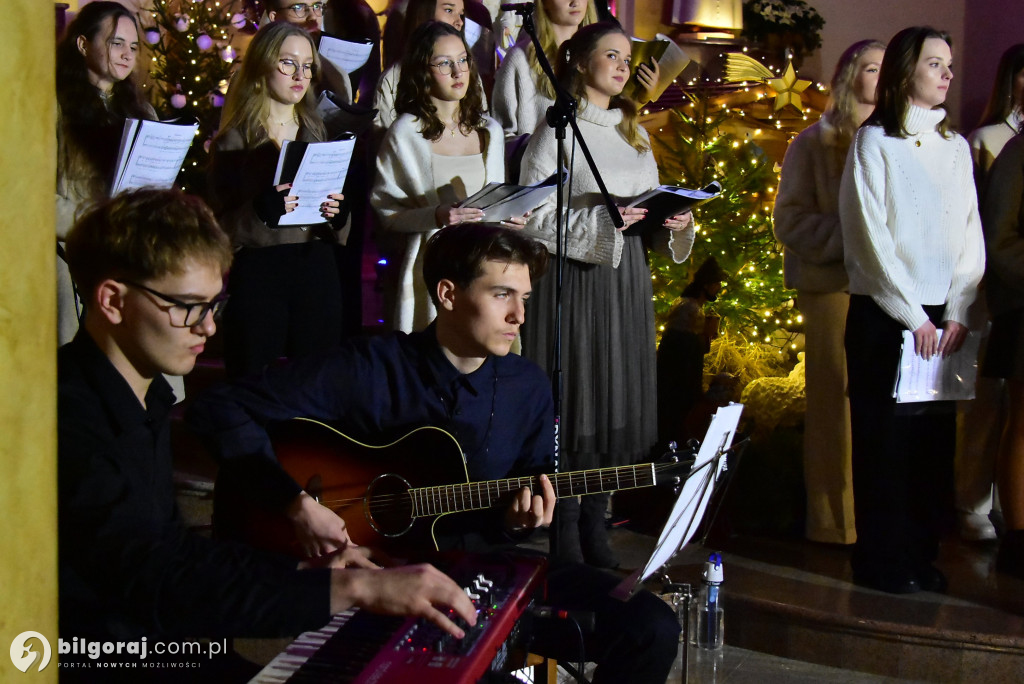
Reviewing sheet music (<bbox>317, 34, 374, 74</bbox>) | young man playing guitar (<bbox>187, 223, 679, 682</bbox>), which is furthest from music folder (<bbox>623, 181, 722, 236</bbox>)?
sheet music (<bbox>317, 34, 374, 74</bbox>)

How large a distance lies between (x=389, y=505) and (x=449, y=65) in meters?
1.94

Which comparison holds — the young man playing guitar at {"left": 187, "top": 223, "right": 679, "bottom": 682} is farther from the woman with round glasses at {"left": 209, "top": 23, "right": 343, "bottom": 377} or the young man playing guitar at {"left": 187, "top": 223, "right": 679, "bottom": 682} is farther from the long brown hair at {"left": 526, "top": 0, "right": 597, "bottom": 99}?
the long brown hair at {"left": 526, "top": 0, "right": 597, "bottom": 99}

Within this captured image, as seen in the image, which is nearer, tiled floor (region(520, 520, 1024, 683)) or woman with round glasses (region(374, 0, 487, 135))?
tiled floor (region(520, 520, 1024, 683))

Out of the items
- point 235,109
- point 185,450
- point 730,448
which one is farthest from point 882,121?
point 185,450

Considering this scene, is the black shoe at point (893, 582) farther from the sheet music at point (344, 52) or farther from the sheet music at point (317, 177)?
the sheet music at point (344, 52)

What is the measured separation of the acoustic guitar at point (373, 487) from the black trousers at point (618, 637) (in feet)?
0.80

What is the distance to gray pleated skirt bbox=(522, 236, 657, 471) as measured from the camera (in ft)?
12.8

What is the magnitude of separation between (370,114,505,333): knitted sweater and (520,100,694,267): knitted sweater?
38cm

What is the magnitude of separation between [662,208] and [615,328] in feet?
1.52

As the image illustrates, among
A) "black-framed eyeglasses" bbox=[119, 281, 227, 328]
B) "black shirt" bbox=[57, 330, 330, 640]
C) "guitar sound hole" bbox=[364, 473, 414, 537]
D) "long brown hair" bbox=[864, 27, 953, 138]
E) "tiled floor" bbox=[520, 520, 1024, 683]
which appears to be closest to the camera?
"black shirt" bbox=[57, 330, 330, 640]

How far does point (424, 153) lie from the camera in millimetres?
3904

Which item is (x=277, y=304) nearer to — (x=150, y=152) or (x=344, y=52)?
(x=150, y=152)

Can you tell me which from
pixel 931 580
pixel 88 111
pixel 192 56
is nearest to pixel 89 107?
pixel 88 111

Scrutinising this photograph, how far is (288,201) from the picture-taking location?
139 inches
